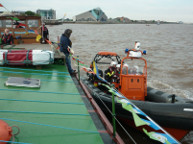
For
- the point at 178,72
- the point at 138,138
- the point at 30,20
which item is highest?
the point at 30,20

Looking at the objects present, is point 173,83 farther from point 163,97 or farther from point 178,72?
point 163,97

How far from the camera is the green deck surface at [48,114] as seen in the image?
10.4 feet

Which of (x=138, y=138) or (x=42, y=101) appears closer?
(x=42, y=101)

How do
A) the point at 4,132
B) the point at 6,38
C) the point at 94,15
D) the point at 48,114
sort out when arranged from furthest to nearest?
the point at 94,15 → the point at 6,38 → the point at 48,114 → the point at 4,132

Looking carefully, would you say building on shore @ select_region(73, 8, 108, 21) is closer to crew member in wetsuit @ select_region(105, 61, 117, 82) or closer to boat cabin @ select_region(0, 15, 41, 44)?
boat cabin @ select_region(0, 15, 41, 44)

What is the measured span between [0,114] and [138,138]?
4058mm

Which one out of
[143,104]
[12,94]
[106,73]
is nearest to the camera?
[12,94]

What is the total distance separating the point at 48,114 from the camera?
12.8 ft

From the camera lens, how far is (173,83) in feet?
38.7

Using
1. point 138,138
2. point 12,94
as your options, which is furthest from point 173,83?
point 12,94

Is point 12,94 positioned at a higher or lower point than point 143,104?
higher

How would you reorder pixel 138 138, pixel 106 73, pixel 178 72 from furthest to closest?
pixel 178 72
pixel 106 73
pixel 138 138

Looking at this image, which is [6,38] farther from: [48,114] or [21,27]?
[48,114]

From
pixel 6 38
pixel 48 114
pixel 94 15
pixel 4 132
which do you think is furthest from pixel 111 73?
pixel 94 15
